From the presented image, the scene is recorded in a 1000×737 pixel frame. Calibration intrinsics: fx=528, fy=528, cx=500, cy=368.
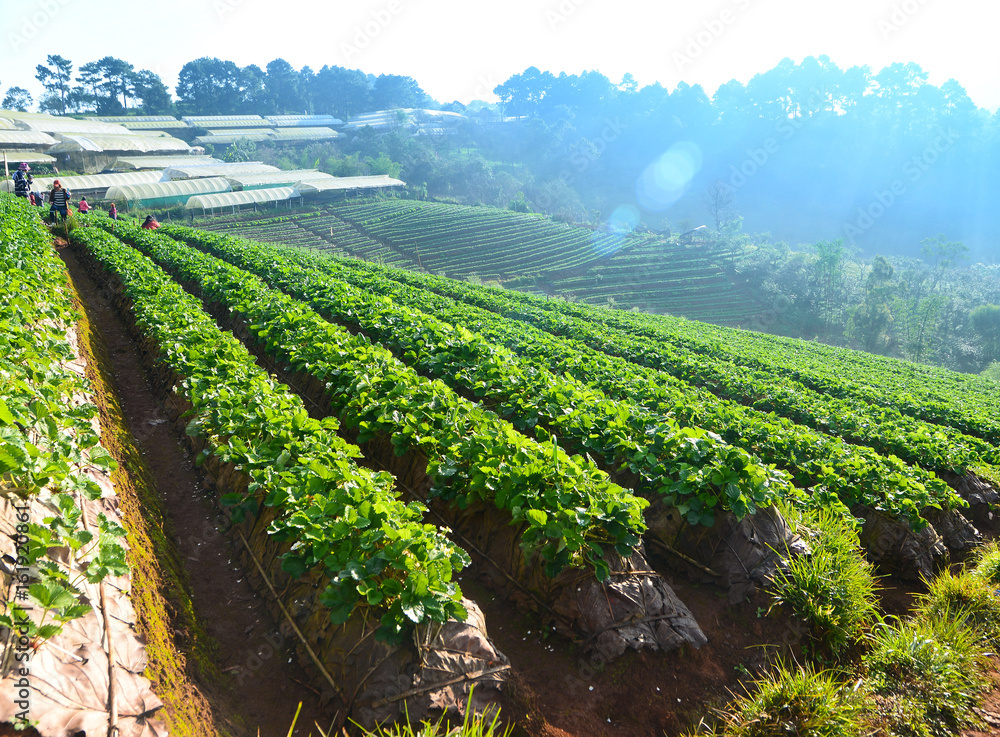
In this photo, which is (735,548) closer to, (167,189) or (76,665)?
(76,665)

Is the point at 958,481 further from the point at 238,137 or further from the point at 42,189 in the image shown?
the point at 238,137

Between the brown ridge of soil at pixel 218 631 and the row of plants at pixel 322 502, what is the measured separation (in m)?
0.64

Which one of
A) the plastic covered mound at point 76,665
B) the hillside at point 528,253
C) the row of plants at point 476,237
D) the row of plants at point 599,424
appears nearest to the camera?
the plastic covered mound at point 76,665

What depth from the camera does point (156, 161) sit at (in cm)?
6900

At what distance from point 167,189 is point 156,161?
1928cm

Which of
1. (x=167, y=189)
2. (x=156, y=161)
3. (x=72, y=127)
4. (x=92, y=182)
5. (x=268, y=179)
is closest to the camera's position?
(x=92, y=182)

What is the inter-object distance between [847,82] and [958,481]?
495 feet

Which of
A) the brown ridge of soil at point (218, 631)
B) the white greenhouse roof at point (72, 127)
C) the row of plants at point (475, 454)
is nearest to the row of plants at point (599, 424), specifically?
the row of plants at point (475, 454)

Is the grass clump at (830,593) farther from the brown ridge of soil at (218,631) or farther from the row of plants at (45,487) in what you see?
the row of plants at (45,487)

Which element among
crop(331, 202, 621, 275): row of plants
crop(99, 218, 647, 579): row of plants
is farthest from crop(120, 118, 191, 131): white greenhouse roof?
crop(99, 218, 647, 579): row of plants

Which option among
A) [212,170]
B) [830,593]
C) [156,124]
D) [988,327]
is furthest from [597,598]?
[156,124]

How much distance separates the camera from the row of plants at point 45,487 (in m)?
3.17

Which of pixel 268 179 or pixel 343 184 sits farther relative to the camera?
pixel 343 184

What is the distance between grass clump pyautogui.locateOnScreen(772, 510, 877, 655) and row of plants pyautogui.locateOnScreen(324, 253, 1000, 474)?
5563 millimetres
